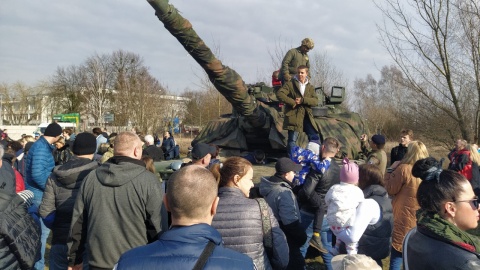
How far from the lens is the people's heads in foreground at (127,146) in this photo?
3.39 meters

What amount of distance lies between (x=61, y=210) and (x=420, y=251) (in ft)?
9.21

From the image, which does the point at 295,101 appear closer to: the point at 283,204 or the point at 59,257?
the point at 283,204

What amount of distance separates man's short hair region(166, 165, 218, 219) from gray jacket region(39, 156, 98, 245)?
194 cm

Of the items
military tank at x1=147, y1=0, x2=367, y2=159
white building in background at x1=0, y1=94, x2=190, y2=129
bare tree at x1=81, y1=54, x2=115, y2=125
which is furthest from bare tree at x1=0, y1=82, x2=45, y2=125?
military tank at x1=147, y1=0, x2=367, y2=159

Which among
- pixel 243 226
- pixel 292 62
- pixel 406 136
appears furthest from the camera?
pixel 292 62

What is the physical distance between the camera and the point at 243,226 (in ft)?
9.14

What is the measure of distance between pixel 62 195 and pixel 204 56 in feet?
7.42

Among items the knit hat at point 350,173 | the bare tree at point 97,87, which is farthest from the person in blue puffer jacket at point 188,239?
the bare tree at point 97,87

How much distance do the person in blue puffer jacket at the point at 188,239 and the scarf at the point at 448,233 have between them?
3.01 feet

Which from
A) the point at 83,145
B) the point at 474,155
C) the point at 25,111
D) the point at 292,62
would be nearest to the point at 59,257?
the point at 83,145

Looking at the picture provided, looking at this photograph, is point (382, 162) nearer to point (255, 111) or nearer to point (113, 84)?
point (255, 111)

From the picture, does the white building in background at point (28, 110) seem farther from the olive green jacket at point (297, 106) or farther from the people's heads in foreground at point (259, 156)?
the olive green jacket at point (297, 106)

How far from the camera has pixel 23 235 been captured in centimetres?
256

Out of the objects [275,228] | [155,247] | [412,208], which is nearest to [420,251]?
[275,228]
